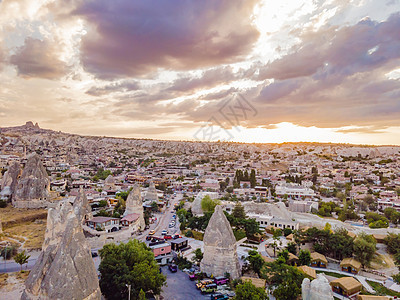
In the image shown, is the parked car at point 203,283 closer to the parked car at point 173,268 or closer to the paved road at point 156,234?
the parked car at point 173,268

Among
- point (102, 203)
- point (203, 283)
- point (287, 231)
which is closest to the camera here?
point (203, 283)

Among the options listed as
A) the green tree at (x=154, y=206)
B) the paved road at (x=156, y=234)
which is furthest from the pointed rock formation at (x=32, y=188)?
the green tree at (x=154, y=206)

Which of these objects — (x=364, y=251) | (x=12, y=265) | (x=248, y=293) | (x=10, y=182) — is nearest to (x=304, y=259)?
(x=364, y=251)

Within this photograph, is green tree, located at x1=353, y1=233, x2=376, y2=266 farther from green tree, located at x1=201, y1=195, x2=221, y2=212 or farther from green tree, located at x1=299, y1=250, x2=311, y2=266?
green tree, located at x1=201, y1=195, x2=221, y2=212

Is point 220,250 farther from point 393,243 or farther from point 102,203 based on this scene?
point 102,203

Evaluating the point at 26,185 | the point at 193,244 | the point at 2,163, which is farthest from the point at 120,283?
the point at 2,163

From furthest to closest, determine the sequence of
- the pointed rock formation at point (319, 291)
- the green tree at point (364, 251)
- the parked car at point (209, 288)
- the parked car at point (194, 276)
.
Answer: the green tree at point (364, 251), the parked car at point (194, 276), the parked car at point (209, 288), the pointed rock formation at point (319, 291)

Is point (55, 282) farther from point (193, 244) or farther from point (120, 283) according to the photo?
point (193, 244)
